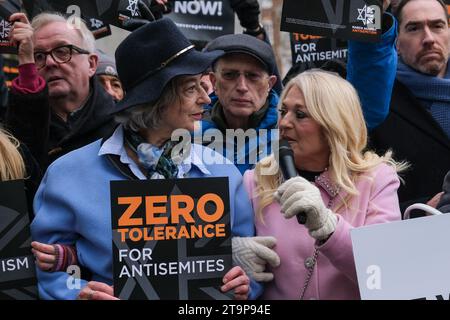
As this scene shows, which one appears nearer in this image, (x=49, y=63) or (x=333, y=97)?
(x=333, y=97)

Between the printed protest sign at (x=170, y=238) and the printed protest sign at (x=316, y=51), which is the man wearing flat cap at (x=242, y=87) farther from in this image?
the printed protest sign at (x=170, y=238)

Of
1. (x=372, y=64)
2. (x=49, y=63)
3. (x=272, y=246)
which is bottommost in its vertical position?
(x=272, y=246)

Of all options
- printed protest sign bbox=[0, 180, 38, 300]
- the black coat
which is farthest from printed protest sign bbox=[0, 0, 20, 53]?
the black coat

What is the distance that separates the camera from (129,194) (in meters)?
3.50

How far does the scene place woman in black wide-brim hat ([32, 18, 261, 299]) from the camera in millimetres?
3756

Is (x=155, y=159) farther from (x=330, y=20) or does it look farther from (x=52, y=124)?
(x=52, y=124)

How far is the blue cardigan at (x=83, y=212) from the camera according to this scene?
148 inches

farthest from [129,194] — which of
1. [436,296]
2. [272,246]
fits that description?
[436,296]

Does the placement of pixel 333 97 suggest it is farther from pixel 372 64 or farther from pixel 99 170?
pixel 99 170

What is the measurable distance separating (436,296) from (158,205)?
3.69 feet

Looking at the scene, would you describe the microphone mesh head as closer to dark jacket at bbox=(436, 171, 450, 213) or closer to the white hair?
dark jacket at bbox=(436, 171, 450, 213)

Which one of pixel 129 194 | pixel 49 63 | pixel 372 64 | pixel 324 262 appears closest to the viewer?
pixel 129 194

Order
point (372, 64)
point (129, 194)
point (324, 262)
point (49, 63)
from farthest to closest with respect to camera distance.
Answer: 1. point (49, 63)
2. point (372, 64)
3. point (324, 262)
4. point (129, 194)

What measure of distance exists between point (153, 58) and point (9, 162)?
769 mm
